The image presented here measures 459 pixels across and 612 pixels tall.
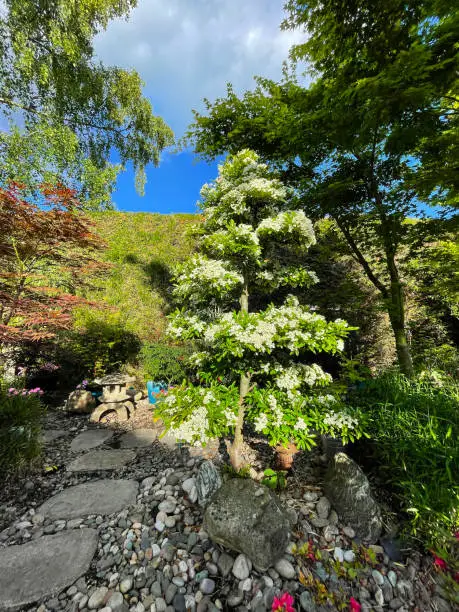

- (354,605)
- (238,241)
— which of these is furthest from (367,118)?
(354,605)

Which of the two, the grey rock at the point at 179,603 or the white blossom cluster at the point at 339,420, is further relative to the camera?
the white blossom cluster at the point at 339,420

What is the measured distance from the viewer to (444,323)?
5871 millimetres

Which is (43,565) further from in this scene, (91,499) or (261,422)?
(261,422)

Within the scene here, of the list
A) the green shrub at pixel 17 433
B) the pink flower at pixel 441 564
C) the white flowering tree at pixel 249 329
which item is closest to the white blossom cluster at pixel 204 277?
the white flowering tree at pixel 249 329

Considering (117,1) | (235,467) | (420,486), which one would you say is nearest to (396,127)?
(420,486)

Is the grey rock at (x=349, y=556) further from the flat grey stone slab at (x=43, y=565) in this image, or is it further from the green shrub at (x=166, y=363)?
the green shrub at (x=166, y=363)

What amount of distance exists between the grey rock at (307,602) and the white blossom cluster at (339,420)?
3.40 ft

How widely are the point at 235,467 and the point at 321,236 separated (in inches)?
200

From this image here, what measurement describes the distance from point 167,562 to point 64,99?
838cm

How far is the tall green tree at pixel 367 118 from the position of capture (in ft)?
7.53

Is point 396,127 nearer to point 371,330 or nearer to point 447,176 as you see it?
point 447,176

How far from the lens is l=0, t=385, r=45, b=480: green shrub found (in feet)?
8.64

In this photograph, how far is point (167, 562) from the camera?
1707 mm

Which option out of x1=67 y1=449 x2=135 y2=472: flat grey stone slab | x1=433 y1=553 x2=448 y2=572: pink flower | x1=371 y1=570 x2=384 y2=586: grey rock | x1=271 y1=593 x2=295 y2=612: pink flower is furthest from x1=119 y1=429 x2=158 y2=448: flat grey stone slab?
x1=433 y1=553 x2=448 y2=572: pink flower
